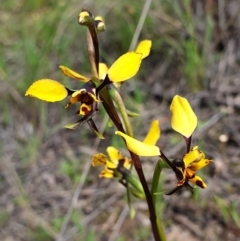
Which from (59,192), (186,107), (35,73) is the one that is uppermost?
(186,107)

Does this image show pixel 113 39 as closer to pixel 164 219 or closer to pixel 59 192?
pixel 59 192

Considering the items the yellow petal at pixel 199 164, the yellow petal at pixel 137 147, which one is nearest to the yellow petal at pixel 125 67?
the yellow petal at pixel 137 147

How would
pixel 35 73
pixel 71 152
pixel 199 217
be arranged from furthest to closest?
pixel 35 73 < pixel 71 152 < pixel 199 217

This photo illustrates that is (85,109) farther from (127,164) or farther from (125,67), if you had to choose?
(127,164)

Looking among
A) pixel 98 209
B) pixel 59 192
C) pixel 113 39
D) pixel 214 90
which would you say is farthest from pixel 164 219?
pixel 113 39

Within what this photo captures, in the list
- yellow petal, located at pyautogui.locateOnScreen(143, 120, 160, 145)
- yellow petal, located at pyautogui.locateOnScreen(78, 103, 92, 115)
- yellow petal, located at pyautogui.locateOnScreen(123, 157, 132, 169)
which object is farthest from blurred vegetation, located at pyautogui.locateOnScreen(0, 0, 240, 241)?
yellow petal, located at pyautogui.locateOnScreen(78, 103, 92, 115)

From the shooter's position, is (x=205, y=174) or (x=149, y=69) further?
(x=149, y=69)

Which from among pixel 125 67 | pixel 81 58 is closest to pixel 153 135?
pixel 125 67
